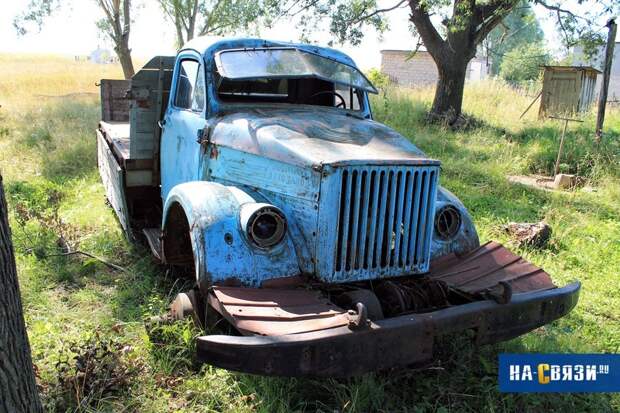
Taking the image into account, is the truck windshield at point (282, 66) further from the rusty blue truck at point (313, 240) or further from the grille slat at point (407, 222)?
the grille slat at point (407, 222)

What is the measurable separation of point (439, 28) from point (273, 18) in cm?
425

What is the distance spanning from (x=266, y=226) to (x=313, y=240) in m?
0.29

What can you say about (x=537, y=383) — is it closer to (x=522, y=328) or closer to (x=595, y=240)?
(x=522, y=328)

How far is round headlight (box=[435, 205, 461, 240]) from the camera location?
3977 millimetres

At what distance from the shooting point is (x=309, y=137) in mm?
3512

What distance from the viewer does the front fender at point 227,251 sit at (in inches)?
121

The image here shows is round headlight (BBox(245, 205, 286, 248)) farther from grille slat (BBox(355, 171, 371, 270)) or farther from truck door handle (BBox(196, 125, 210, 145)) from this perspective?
truck door handle (BBox(196, 125, 210, 145))

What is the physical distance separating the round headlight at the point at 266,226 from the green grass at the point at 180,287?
2.51 feet

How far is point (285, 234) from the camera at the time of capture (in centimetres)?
327

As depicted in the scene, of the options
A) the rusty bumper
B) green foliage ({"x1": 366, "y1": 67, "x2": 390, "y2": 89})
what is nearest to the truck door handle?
the rusty bumper

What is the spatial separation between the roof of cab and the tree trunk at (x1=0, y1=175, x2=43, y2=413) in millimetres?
2533

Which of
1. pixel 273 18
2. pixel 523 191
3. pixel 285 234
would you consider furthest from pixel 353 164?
pixel 273 18

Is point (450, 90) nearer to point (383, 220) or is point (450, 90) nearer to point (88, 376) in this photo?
point (383, 220)

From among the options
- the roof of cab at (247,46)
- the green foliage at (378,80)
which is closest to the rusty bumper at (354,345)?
the roof of cab at (247,46)
